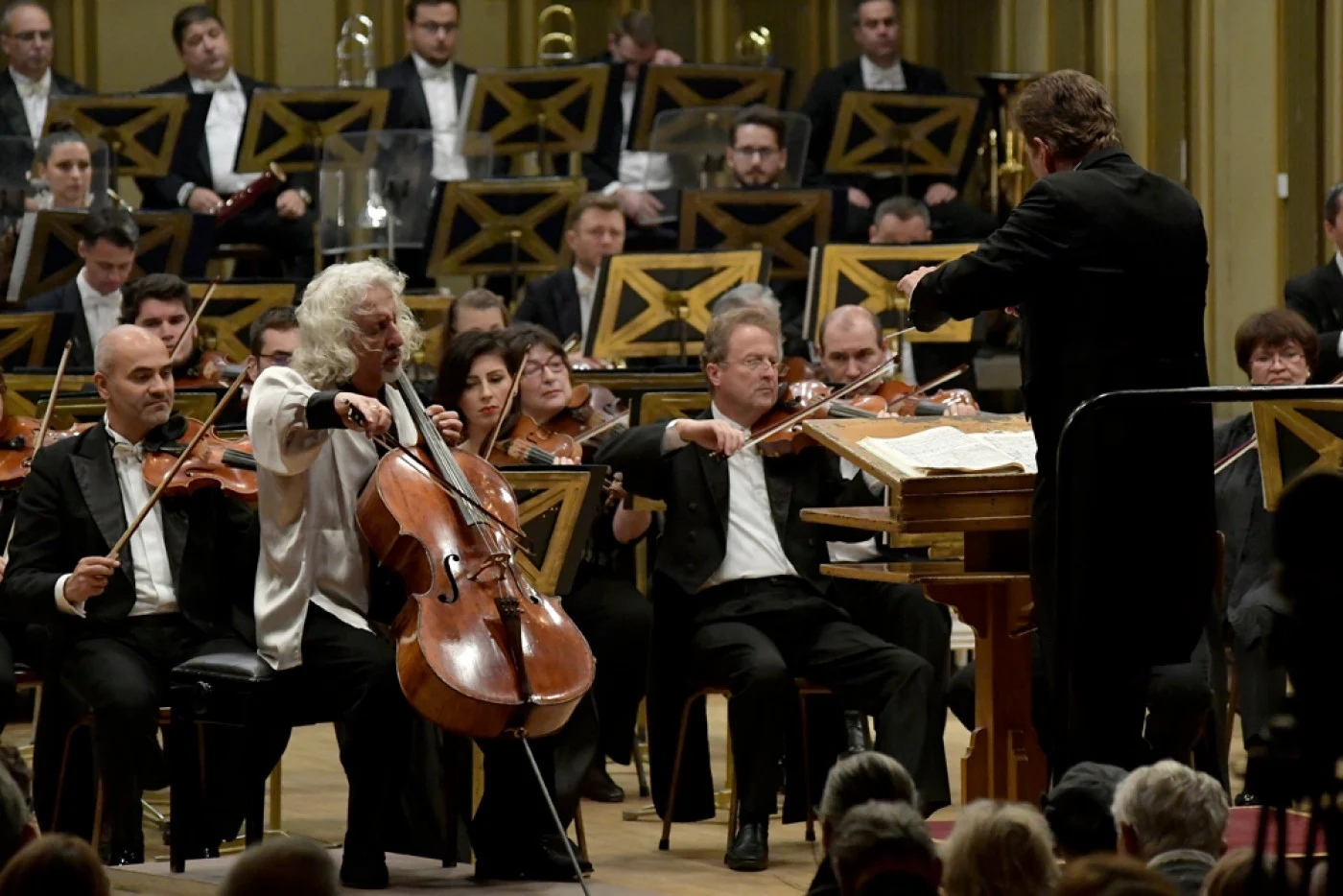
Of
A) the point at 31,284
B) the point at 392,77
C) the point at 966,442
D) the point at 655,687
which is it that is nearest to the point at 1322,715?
the point at 966,442

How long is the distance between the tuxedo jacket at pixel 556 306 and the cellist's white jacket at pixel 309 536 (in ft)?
9.50

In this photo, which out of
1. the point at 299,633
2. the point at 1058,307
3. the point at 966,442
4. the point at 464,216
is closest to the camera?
the point at 1058,307

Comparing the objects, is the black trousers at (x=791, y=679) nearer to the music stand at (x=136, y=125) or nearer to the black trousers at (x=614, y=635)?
the black trousers at (x=614, y=635)

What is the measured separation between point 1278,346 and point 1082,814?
252 cm

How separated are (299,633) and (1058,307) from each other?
1559 mm

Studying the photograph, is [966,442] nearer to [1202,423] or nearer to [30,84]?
[1202,423]

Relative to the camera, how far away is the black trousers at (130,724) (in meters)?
4.28

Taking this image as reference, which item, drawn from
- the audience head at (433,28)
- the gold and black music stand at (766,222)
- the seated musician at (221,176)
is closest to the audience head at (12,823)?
the gold and black music stand at (766,222)

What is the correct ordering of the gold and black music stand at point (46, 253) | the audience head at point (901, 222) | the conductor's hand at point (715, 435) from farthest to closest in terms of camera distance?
1. the audience head at point (901, 222)
2. the gold and black music stand at point (46, 253)
3. the conductor's hand at point (715, 435)

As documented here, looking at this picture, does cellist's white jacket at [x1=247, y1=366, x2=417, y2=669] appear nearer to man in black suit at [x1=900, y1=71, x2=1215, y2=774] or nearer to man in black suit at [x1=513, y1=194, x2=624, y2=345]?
man in black suit at [x1=900, y1=71, x2=1215, y2=774]

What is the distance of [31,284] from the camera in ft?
22.9

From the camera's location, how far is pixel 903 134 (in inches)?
329

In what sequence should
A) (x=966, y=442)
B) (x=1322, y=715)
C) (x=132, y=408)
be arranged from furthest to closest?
(x=132, y=408) → (x=966, y=442) → (x=1322, y=715)

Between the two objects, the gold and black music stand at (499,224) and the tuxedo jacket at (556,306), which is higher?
the gold and black music stand at (499,224)
